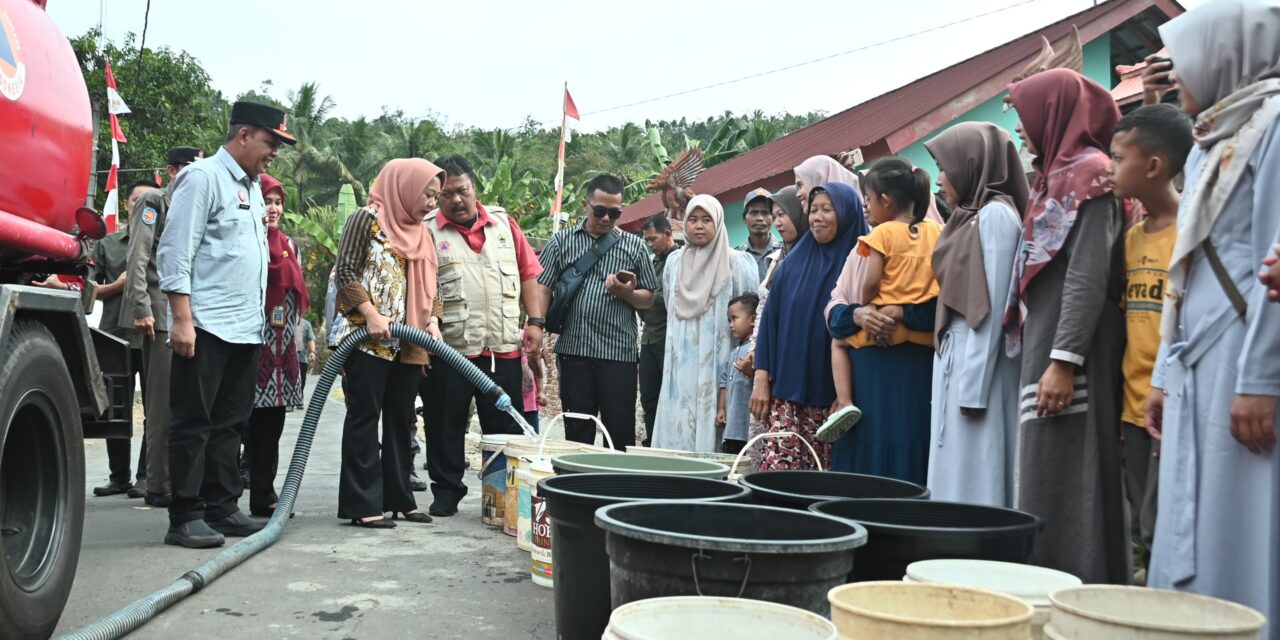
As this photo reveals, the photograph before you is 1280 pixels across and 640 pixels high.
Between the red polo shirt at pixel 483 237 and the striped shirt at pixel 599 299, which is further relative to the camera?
the striped shirt at pixel 599 299

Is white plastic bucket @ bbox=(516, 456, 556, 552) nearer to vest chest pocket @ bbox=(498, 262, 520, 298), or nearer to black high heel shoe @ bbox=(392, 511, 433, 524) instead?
black high heel shoe @ bbox=(392, 511, 433, 524)

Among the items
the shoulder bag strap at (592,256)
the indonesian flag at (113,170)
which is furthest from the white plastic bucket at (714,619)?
the indonesian flag at (113,170)

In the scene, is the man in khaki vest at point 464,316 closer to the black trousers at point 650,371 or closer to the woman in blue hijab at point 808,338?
the black trousers at point 650,371

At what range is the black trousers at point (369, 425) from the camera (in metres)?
5.81

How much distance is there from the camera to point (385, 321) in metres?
5.72

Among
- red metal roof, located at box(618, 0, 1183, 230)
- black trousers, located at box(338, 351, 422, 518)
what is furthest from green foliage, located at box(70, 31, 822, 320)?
black trousers, located at box(338, 351, 422, 518)

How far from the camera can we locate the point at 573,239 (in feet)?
23.1

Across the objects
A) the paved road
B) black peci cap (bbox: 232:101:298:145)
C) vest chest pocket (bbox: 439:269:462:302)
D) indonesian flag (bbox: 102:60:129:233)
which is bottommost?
the paved road

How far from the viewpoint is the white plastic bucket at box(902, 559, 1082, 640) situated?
258 centimetres

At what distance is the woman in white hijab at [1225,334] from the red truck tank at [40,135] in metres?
3.56

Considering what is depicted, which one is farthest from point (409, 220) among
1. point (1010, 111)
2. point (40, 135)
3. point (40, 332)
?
point (1010, 111)

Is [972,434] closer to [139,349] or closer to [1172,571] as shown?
[1172,571]

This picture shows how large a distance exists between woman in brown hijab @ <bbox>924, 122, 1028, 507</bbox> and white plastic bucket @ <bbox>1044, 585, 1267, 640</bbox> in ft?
5.88

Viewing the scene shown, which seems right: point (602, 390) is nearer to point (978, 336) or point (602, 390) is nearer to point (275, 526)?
point (275, 526)
